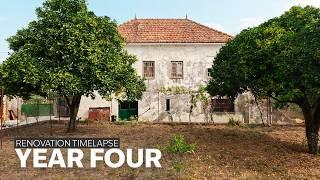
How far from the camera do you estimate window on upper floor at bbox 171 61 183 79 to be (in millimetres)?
33562

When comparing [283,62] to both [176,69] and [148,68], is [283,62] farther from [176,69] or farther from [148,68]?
[148,68]

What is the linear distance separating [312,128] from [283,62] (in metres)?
3.81

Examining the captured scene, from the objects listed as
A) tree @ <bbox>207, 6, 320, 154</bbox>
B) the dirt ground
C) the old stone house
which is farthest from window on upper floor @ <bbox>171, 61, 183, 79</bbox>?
tree @ <bbox>207, 6, 320, 154</bbox>

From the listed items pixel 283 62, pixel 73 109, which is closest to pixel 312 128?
pixel 283 62

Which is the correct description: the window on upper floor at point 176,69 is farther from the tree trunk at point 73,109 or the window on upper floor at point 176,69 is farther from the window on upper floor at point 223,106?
the tree trunk at point 73,109

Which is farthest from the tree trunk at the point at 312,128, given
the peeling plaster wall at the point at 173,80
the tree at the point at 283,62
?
the peeling plaster wall at the point at 173,80

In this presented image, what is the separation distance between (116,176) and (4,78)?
9.69m

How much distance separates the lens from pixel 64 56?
2002cm

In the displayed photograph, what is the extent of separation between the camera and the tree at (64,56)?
1945 centimetres

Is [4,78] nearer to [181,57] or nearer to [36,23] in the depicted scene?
[36,23]

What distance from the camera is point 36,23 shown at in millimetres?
20969

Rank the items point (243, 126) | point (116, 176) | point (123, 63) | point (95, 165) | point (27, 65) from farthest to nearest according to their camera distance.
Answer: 1. point (243, 126)
2. point (123, 63)
3. point (27, 65)
4. point (95, 165)
5. point (116, 176)

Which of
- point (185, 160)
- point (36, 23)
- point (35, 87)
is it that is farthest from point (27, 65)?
point (185, 160)

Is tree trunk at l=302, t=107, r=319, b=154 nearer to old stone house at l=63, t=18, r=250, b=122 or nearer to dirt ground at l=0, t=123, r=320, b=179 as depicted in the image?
dirt ground at l=0, t=123, r=320, b=179
